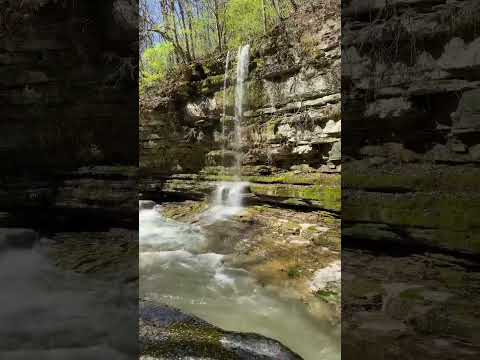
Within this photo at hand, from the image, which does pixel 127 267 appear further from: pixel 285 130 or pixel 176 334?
pixel 285 130

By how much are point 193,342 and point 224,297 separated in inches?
76.8

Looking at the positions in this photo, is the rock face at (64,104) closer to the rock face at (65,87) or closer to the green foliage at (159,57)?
the rock face at (65,87)

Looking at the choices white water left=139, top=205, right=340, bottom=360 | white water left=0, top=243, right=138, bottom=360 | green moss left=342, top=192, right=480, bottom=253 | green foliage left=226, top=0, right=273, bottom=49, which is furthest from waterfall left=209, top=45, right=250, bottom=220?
white water left=0, top=243, right=138, bottom=360

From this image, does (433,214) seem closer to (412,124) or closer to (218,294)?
(412,124)

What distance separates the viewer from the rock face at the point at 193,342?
1.61 meters

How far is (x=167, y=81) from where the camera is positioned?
8664mm

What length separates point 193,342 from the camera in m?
1.71

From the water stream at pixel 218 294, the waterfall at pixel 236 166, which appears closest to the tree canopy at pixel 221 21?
the waterfall at pixel 236 166

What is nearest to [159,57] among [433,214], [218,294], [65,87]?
[218,294]

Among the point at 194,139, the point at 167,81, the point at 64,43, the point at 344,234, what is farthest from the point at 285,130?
the point at 64,43

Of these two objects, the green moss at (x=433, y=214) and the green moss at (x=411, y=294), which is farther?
the green moss at (x=411, y=294)

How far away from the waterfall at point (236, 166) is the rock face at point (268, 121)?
0.14 metres

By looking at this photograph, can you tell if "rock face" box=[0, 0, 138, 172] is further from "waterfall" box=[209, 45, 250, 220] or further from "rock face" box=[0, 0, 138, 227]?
"waterfall" box=[209, 45, 250, 220]

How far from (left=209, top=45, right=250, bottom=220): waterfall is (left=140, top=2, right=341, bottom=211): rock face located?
5.7 inches
